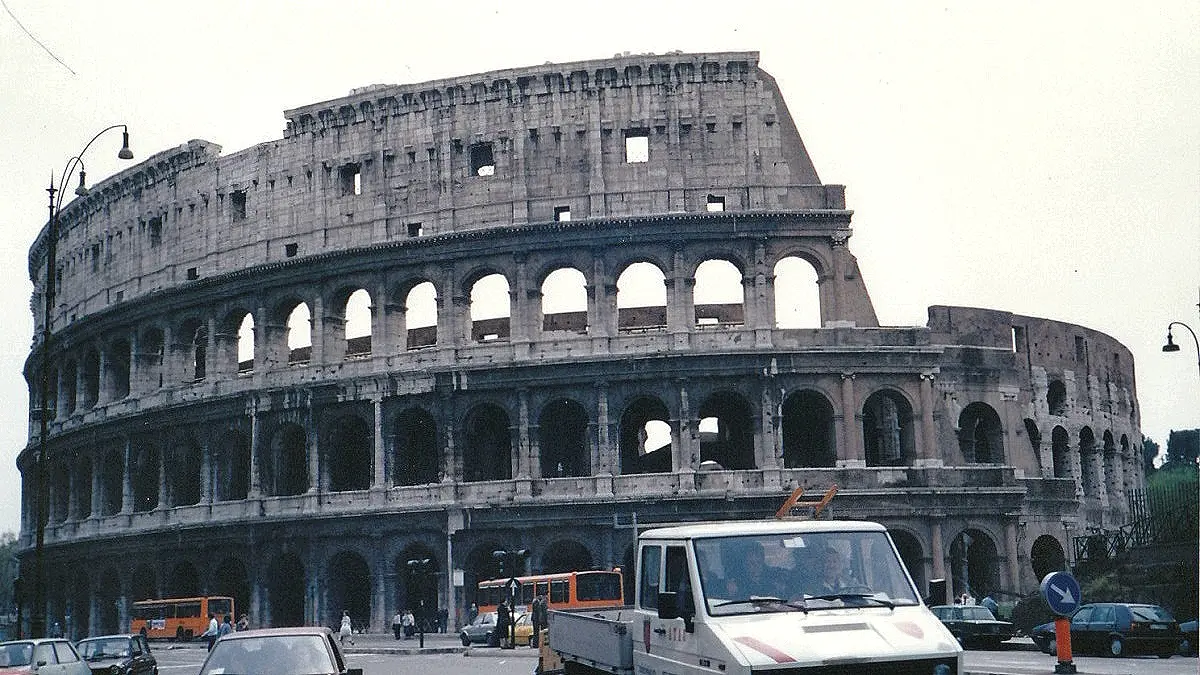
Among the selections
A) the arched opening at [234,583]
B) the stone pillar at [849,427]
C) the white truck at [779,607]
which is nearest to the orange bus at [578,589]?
the stone pillar at [849,427]

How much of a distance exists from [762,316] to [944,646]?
102ft

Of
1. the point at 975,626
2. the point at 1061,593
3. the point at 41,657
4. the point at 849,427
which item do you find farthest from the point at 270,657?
the point at 849,427

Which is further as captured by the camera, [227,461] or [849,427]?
[227,461]

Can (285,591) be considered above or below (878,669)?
below

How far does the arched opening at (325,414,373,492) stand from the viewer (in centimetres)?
4250

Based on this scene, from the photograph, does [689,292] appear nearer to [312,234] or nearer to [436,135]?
[436,135]

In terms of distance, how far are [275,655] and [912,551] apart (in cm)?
3039

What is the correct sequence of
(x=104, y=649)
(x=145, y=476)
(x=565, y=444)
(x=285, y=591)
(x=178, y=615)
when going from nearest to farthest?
(x=104, y=649), (x=565, y=444), (x=285, y=591), (x=178, y=615), (x=145, y=476)

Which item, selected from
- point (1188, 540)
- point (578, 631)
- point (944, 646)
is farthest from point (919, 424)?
point (944, 646)

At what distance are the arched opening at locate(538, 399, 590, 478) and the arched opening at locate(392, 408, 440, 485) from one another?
3.35m

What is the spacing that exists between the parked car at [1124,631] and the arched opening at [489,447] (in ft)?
65.4

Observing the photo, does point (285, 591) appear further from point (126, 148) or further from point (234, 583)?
point (126, 148)

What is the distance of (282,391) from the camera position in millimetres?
42750

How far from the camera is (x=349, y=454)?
146 feet
